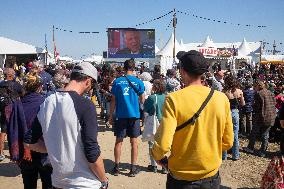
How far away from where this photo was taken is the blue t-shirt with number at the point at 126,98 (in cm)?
→ 580

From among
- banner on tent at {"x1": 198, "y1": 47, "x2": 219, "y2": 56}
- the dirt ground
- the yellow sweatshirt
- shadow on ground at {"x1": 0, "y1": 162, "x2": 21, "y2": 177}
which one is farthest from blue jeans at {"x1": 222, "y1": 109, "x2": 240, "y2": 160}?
banner on tent at {"x1": 198, "y1": 47, "x2": 219, "y2": 56}

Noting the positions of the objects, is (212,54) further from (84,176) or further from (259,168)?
(84,176)

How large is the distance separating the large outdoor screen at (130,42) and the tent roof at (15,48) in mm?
7370

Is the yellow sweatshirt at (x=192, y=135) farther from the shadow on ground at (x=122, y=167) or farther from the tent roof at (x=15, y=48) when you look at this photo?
the tent roof at (x=15, y=48)

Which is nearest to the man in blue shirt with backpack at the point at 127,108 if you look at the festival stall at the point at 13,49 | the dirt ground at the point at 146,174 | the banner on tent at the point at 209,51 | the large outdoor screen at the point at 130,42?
the dirt ground at the point at 146,174

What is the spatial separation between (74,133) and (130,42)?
93.8 feet

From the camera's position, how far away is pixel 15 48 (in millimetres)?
24594

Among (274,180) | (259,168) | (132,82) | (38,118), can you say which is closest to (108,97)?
(132,82)

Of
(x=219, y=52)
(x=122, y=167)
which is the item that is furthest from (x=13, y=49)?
(x=122, y=167)

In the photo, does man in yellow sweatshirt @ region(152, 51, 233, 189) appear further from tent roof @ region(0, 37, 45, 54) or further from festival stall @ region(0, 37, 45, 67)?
tent roof @ region(0, 37, 45, 54)

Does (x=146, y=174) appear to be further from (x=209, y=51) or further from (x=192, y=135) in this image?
(x=209, y=51)

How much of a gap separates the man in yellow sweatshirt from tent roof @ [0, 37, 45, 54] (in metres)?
23.8

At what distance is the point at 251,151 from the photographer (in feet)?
26.5

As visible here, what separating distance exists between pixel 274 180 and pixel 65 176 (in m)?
2.76
